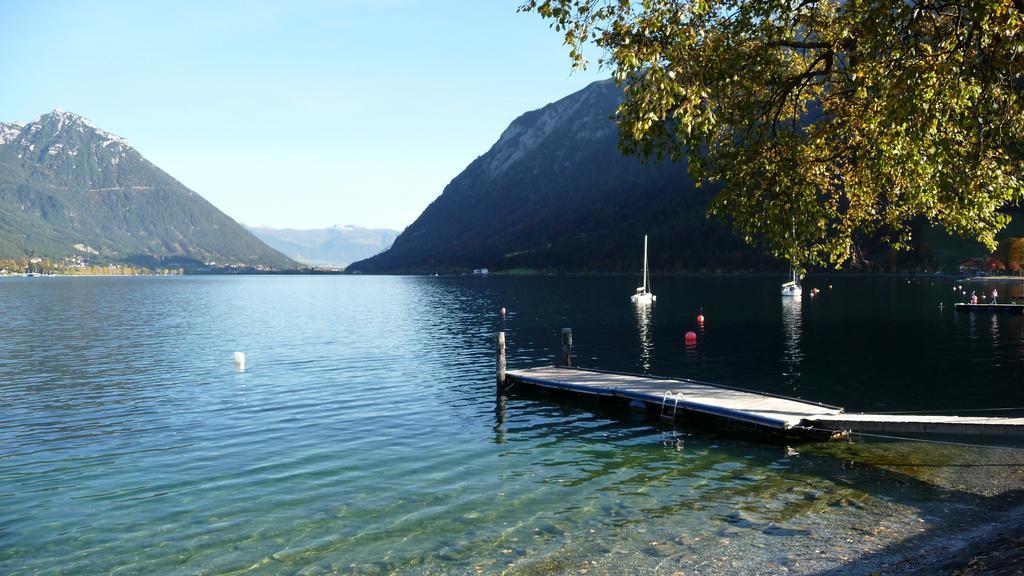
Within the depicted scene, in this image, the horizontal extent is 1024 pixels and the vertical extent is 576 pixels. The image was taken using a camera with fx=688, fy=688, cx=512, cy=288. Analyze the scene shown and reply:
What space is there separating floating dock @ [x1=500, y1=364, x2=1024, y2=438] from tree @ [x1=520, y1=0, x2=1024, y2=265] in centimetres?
624

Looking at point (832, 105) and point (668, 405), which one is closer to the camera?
point (832, 105)

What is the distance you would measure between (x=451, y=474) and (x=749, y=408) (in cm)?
1248

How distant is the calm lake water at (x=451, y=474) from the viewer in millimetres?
15961

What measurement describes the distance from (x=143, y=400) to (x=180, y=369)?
12.0 m

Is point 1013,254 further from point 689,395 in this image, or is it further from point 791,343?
point 689,395

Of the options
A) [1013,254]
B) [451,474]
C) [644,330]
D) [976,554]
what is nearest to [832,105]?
[976,554]

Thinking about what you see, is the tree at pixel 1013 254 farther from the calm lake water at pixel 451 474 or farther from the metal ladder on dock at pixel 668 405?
the metal ladder on dock at pixel 668 405

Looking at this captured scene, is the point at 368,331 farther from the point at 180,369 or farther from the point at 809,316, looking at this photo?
the point at 809,316

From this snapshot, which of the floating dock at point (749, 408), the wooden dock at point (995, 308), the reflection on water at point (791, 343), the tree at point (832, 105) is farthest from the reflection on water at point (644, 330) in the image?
the wooden dock at point (995, 308)

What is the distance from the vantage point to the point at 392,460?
947 inches

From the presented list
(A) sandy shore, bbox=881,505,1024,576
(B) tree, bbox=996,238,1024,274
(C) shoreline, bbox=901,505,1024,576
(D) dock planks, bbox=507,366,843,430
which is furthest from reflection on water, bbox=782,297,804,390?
(B) tree, bbox=996,238,1024,274

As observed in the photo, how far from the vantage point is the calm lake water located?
1596cm

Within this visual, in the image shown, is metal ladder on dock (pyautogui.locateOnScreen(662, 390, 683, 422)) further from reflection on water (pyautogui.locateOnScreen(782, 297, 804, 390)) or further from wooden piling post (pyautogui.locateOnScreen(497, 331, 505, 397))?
reflection on water (pyautogui.locateOnScreen(782, 297, 804, 390))

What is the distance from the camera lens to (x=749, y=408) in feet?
89.7
